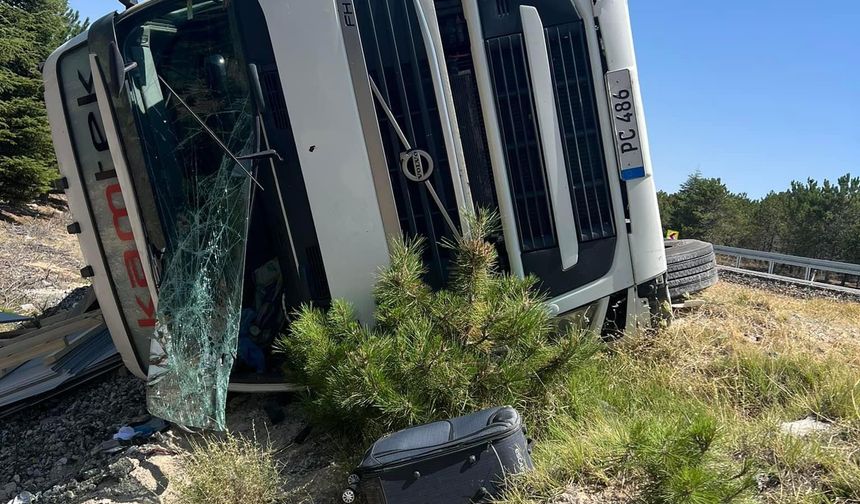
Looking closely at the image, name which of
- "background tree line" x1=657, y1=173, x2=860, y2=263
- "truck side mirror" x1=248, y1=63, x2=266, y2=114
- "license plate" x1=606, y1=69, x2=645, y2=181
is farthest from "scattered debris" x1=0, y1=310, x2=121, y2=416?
"background tree line" x1=657, y1=173, x2=860, y2=263

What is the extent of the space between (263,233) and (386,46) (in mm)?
1396

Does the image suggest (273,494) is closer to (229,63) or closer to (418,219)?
(418,219)

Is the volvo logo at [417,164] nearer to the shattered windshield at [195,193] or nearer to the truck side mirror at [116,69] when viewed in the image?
the shattered windshield at [195,193]

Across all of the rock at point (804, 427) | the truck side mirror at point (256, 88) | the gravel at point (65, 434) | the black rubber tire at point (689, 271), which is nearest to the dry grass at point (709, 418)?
the rock at point (804, 427)

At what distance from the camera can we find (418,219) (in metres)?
3.11

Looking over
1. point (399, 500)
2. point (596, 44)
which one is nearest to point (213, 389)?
point (399, 500)

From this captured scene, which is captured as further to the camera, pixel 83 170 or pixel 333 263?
pixel 83 170

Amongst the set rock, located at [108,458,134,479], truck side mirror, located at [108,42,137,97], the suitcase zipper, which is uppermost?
truck side mirror, located at [108,42,137,97]

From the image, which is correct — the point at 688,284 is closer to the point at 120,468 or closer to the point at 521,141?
the point at 521,141

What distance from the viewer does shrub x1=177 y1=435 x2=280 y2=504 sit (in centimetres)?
249

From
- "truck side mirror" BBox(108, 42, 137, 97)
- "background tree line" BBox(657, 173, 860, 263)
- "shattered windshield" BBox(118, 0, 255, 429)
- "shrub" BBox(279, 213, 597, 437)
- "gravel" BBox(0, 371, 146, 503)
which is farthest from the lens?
"background tree line" BBox(657, 173, 860, 263)

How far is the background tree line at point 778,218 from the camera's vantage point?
1138 inches

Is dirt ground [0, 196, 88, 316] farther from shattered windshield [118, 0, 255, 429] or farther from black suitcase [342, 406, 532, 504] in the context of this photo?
black suitcase [342, 406, 532, 504]

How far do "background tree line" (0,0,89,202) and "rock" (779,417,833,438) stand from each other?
17.6m
